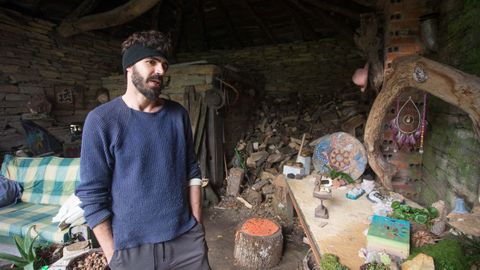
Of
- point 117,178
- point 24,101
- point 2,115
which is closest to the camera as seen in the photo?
point 117,178

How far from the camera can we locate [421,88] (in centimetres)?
157

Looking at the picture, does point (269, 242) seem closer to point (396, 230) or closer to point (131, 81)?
point (396, 230)

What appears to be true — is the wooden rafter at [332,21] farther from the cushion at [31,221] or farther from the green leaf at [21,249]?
the green leaf at [21,249]

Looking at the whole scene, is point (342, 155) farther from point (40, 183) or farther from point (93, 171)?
point (40, 183)

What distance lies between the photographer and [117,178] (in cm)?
147

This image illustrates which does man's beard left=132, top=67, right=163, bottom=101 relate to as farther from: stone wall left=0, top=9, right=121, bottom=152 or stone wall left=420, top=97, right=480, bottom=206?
stone wall left=0, top=9, right=121, bottom=152

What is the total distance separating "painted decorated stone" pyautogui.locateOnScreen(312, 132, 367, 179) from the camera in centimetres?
305

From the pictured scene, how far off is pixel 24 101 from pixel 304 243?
5.52 meters

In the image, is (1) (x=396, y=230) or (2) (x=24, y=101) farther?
(2) (x=24, y=101)

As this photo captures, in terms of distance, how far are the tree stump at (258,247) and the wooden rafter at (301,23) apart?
17.7 ft

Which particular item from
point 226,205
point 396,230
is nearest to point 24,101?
point 226,205

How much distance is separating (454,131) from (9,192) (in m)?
5.40

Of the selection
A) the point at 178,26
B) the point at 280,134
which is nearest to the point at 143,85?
the point at 280,134

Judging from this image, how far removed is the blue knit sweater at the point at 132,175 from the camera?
1379 mm
